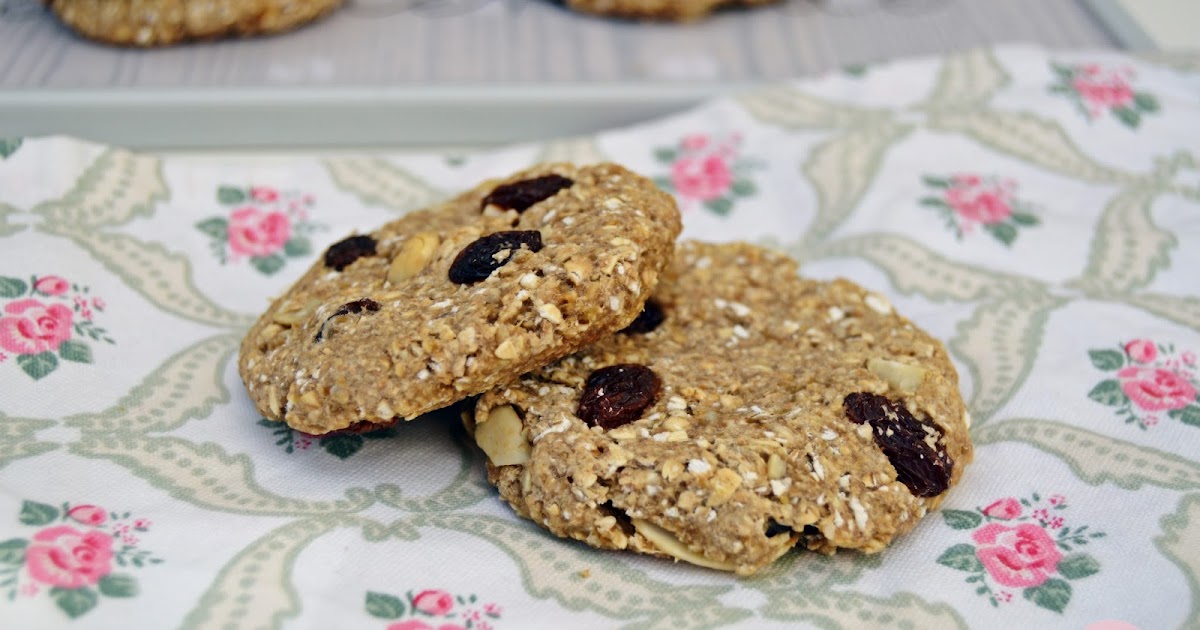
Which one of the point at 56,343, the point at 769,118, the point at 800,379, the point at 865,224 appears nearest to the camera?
the point at 800,379

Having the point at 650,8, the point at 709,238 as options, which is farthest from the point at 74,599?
the point at 650,8

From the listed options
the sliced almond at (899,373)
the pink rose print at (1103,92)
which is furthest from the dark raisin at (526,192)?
the pink rose print at (1103,92)

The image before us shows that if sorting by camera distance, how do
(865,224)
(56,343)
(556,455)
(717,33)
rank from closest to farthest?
(556,455)
(56,343)
(865,224)
(717,33)

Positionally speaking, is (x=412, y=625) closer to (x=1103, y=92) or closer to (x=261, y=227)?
(x=261, y=227)

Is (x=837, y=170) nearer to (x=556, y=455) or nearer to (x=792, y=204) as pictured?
(x=792, y=204)

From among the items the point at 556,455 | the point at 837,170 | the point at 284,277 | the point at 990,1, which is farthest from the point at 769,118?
the point at 556,455

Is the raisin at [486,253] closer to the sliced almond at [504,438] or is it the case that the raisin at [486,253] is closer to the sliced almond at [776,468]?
the sliced almond at [504,438]
